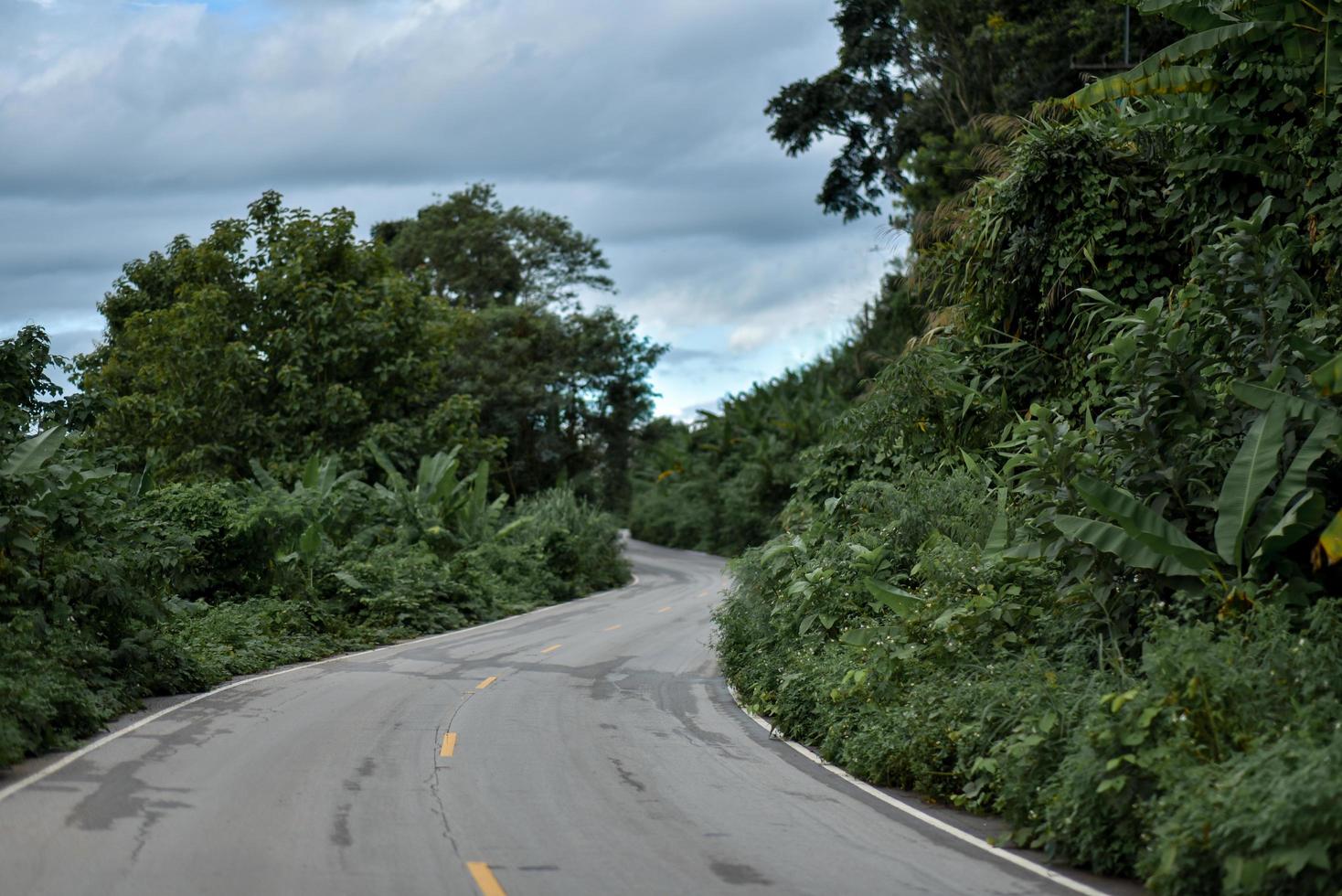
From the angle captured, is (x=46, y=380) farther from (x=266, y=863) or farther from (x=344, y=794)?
(x=266, y=863)

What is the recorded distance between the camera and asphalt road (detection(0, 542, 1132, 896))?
7781mm

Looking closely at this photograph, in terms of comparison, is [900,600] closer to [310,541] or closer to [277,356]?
[310,541]

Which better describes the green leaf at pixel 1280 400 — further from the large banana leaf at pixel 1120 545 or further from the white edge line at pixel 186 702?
the white edge line at pixel 186 702

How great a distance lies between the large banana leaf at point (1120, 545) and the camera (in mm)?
10203

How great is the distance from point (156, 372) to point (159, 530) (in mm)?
20632

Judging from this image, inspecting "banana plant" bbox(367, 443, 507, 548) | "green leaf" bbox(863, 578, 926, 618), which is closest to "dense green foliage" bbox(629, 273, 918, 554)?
"banana plant" bbox(367, 443, 507, 548)

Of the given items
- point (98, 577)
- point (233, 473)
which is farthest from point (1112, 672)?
point (233, 473)

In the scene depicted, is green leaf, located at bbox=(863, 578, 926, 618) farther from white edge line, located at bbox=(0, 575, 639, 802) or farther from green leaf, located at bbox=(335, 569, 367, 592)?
green leaf, located at bbox=(335, 569, 367, 592)

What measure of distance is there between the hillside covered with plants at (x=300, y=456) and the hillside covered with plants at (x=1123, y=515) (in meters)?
8.42

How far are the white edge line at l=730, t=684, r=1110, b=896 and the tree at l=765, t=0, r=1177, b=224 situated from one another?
1806 cm

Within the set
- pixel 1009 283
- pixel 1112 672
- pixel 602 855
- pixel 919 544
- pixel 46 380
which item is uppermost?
pixel 1009 283

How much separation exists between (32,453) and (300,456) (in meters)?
23.8

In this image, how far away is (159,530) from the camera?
771 inches

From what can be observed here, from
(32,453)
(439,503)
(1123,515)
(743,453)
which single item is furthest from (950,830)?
(743,453)
